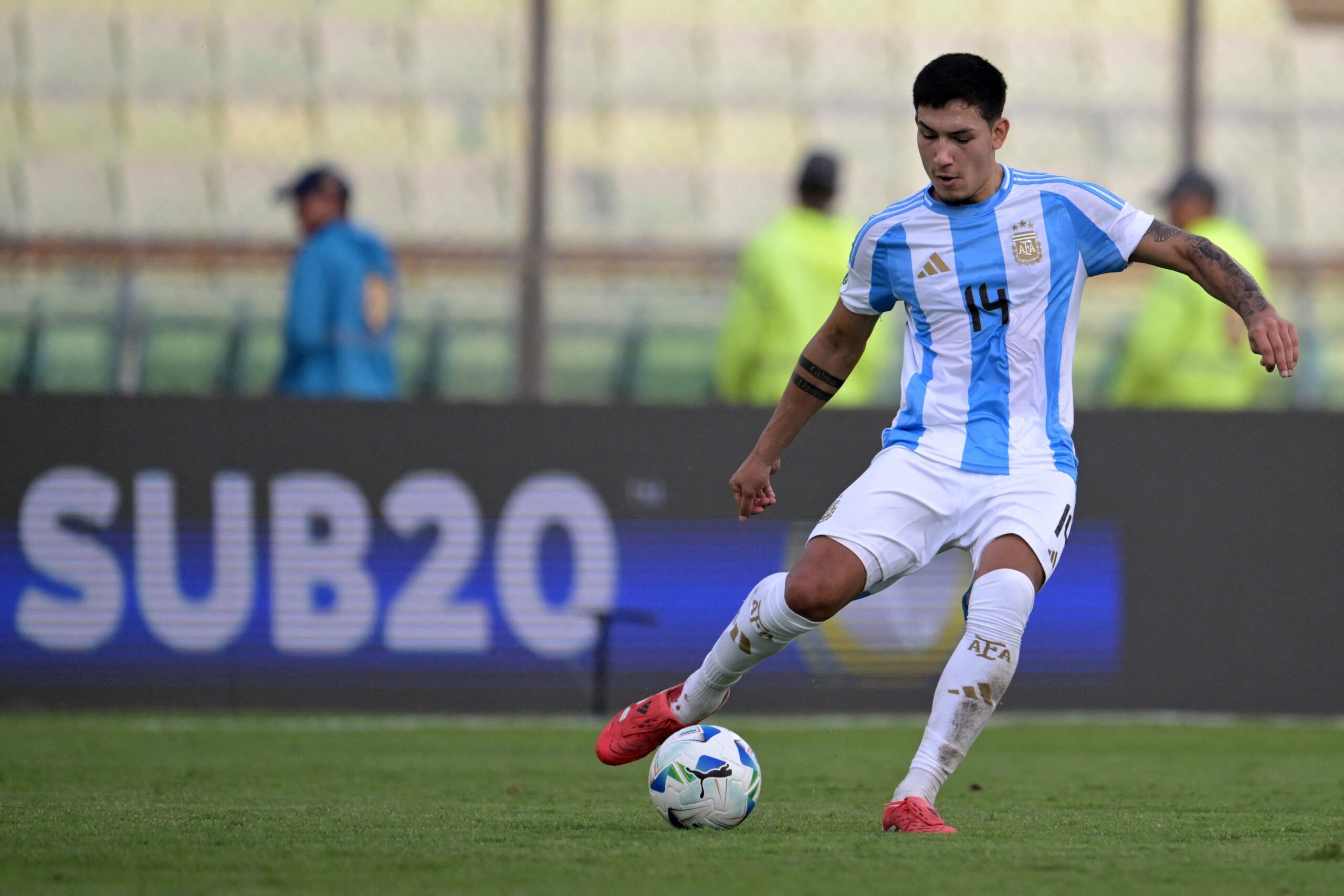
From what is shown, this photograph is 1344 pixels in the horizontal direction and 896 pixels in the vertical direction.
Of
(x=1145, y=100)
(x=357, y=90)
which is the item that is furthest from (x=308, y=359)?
(x=1145, y=100)

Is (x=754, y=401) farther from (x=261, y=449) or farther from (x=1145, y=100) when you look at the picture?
(x=1145, y=100)

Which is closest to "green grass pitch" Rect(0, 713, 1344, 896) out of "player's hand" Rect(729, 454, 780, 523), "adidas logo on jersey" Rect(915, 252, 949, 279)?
"player's hand" Rect(729, 454, 780, 523)

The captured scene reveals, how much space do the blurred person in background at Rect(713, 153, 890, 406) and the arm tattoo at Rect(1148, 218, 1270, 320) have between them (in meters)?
4.56

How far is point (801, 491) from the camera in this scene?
916 cm

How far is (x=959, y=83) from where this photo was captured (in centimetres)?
481

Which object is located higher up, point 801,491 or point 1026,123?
point 1026,123

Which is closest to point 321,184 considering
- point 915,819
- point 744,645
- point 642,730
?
point 642,730

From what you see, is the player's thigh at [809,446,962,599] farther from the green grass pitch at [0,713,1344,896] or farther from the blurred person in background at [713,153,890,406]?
the blurred person in background at [713,153,890,406]

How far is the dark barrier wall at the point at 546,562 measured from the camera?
878 centimetres

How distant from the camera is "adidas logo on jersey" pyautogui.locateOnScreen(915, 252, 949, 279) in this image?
5.00 m

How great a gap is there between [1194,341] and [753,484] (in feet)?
17.2

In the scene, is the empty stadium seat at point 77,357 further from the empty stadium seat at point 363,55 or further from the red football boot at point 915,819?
the red football boot at point 915,819

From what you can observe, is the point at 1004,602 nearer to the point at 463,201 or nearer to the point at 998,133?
the point at 998,133

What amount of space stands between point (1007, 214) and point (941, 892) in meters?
1.98
